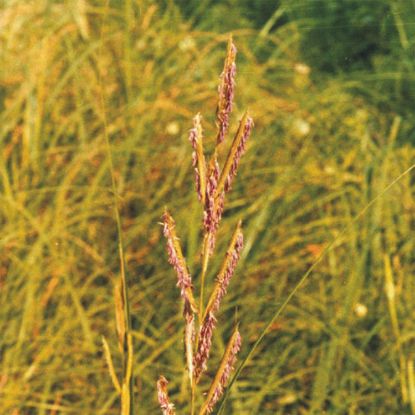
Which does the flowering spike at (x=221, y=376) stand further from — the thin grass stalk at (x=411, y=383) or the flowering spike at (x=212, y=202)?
the thin grass stalk at (x=411, y=383)

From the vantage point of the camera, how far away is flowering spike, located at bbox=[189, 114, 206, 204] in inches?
33.3

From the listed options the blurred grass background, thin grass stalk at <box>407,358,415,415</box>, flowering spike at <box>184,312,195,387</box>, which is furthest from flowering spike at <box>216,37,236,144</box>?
thin grass stalk at <box>407,358,415,415</box>

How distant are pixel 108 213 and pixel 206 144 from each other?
39 cm

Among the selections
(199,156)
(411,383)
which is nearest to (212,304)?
(199,156)

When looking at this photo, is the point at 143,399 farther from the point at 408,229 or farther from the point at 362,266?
the point at 408,229

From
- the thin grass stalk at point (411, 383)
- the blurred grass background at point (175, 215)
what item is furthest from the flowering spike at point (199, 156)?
the thin grass stalk at point (411, 383)

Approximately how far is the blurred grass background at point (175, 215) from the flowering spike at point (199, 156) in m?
0.81

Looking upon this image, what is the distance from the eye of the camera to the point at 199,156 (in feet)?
2.80

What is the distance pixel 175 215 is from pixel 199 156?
1370 millimetres

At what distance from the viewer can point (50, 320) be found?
1974mm

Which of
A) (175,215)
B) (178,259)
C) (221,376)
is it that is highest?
(178,259)

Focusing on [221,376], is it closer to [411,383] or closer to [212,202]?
[212,202]

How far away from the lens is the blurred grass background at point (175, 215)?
6.11ft

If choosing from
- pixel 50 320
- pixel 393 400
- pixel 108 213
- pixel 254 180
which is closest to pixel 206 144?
pixel 254 180
